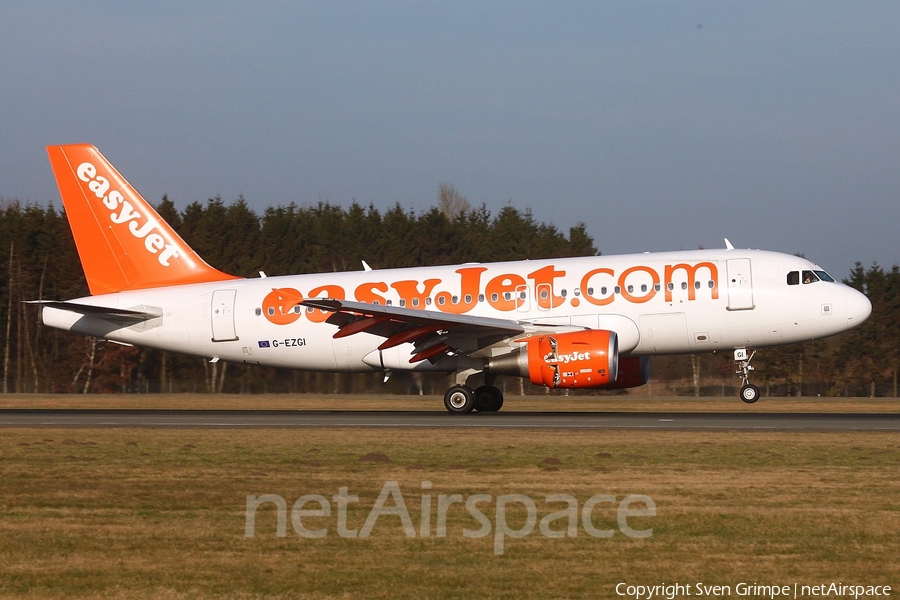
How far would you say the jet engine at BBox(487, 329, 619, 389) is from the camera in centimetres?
2592

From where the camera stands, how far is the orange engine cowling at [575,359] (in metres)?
25.9

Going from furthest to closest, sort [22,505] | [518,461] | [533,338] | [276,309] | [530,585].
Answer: [276,309] < [533,338] < [518,461] < [22,505] < [530,585]

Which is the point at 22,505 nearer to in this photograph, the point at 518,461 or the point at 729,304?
the point at 518,461

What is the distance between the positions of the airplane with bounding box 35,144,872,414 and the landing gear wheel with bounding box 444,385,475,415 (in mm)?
36

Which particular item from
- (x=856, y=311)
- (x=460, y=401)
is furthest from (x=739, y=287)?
(x=460, y=401)

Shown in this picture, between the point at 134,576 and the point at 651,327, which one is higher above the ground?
the point at 651,327

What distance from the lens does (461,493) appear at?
1315 centimetres

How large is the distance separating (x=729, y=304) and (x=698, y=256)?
1574 mm

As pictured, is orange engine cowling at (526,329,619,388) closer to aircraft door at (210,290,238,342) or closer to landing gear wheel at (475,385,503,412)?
landing gear wheel at (475,385,503,412)

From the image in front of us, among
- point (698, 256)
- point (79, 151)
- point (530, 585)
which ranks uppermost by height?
point (79, 151)

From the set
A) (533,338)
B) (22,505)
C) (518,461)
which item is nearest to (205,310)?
(533,338)

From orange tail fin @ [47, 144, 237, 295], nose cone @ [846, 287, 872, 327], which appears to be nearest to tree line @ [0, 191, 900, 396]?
orange tail fin @ [47, 144, 237, 295]

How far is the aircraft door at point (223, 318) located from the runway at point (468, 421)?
257cm

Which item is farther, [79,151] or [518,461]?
[79,151]
